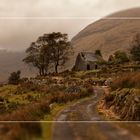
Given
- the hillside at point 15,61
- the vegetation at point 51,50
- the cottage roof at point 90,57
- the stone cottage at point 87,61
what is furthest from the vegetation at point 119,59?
the hillside at point 15,61

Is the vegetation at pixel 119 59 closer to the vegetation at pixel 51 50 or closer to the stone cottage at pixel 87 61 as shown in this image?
the stone cottage at pixel 87 61

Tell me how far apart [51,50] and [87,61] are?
7867 millimetres

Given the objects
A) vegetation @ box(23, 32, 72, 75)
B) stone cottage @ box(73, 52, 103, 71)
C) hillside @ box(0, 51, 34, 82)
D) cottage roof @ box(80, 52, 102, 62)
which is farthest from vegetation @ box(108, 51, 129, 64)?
hillside @ box(0, 51, 34, 82)

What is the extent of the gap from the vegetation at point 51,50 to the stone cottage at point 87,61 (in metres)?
3.59

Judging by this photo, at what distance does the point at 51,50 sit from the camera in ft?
249

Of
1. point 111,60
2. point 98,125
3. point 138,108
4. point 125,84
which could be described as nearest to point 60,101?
point 125,84

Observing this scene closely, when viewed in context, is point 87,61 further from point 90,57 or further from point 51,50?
point 51,50

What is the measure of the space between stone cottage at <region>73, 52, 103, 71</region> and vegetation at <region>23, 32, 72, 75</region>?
3.59 metres

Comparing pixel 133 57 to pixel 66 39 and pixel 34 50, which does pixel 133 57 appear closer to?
pixel 66 39

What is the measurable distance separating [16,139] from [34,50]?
229 feet

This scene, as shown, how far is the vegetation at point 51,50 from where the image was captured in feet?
247

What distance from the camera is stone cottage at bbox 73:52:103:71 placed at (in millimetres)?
77519

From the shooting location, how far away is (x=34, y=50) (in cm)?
7894

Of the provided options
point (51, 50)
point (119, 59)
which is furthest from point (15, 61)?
point (119, 59)
